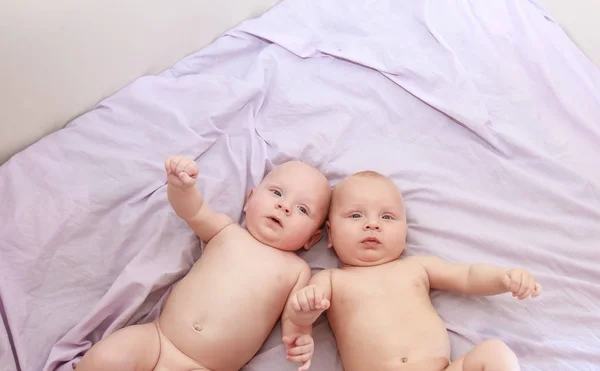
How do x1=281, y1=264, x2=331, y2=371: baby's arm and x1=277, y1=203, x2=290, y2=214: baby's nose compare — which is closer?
x1=281, y1=264, x2=331, y2=371: baby's arm

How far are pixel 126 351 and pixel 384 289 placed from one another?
0.47 meters

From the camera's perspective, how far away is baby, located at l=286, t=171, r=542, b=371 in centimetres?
94

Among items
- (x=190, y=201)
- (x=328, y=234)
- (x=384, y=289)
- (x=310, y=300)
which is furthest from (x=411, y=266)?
(x=190, y=201)

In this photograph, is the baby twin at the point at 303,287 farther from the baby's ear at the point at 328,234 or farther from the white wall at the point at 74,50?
the white wall at the point at 74,50

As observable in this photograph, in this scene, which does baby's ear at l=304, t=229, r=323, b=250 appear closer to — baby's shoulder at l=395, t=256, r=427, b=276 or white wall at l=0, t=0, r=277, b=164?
baby's shoulder at l=395, t=256, r=427, b=276

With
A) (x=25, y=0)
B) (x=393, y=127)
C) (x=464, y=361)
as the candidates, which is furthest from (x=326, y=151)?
(x=25, y=0)

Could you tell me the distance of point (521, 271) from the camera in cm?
98

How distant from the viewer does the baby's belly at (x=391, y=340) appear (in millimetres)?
962

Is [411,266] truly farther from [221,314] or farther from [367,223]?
[221,314]

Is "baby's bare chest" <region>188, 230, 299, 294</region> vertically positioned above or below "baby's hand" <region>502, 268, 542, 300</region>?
below

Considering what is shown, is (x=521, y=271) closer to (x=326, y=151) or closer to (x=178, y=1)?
(x=326, y=151)

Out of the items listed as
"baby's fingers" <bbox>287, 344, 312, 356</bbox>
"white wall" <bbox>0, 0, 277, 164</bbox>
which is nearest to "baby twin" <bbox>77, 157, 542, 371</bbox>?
"baby's fingers" <bbox>287, 344, 312, 356</bbox>

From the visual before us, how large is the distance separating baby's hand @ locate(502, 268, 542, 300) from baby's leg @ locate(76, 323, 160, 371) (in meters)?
0.63

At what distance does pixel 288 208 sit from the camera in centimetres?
110
